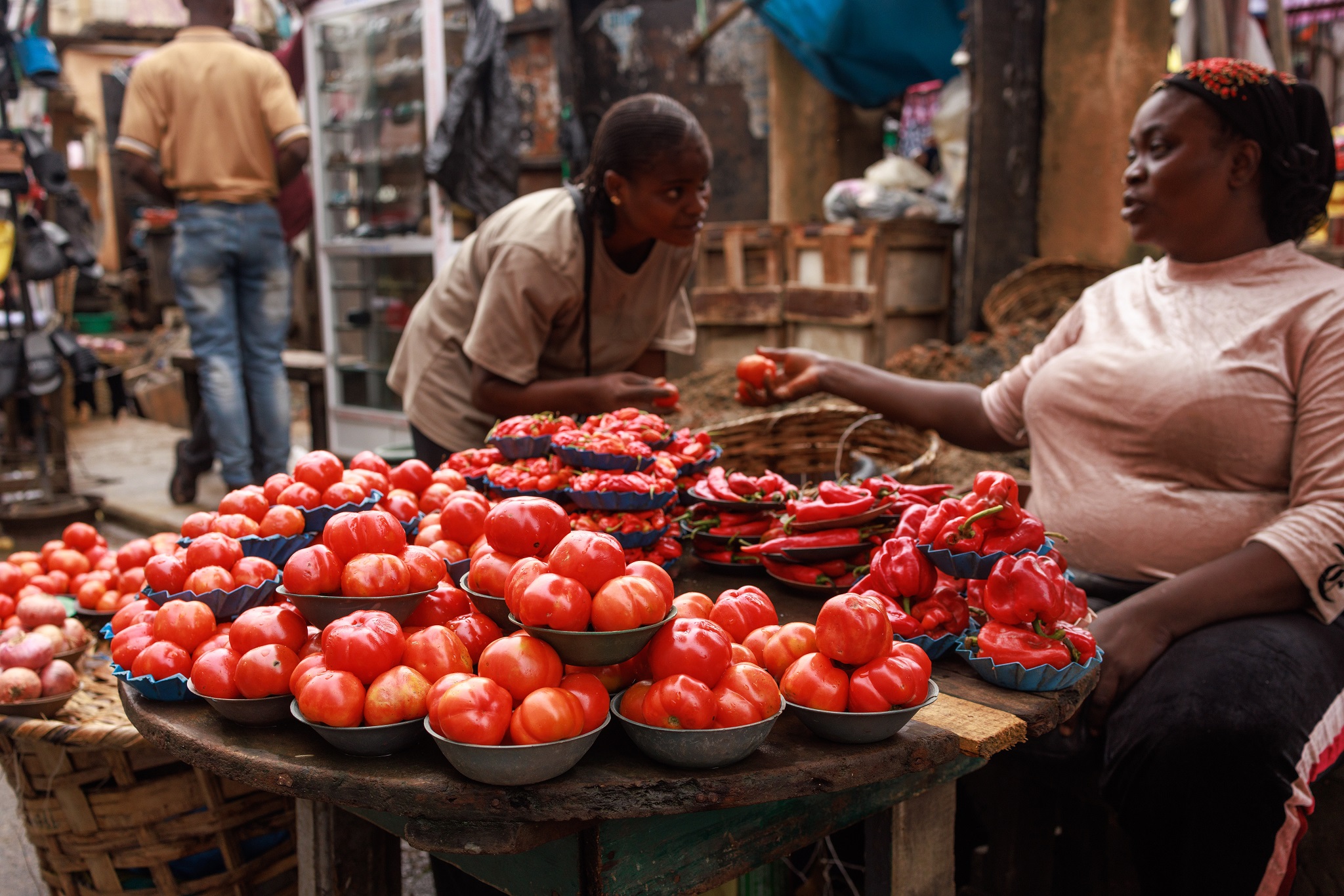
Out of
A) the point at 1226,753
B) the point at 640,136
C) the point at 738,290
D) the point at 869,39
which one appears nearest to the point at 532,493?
the point at 640,136

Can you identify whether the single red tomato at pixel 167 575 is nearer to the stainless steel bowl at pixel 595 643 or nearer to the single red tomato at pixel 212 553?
the single red tomato at pixel 212 553

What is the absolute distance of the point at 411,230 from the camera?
7.11m

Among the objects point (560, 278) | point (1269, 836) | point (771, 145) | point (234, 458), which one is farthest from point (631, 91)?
point (1269, 836)

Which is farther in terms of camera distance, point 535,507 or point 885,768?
point 535,507

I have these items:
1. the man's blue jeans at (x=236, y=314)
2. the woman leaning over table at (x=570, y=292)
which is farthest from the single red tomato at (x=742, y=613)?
the man's blue jeans at (x=236, y=314)

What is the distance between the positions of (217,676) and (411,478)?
80 cm

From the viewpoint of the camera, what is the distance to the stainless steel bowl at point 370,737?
124 cm

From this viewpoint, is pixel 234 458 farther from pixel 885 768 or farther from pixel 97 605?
pixel 885 768

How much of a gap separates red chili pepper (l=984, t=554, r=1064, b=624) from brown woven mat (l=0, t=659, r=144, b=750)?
5.03ft

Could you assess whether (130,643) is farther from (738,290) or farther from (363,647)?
(738,290)

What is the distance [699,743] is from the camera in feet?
3.95

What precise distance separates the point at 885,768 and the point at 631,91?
7.96m

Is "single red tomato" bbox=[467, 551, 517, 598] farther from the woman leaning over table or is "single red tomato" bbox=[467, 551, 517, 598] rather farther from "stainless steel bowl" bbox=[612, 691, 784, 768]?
the woman leaning over table

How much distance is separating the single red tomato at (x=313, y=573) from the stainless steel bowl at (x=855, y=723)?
67cm
